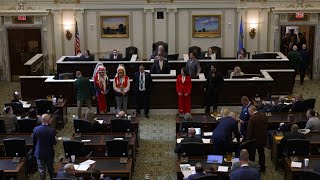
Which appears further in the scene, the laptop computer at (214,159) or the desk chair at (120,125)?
the desk chair at (120,125)

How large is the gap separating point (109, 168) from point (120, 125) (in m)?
2.46

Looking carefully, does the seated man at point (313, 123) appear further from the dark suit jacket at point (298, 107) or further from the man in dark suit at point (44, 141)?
the man in dark suit at point (44, 141)

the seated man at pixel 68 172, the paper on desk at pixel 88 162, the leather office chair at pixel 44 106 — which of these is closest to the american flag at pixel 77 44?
the leather office chair at pixel 44 106

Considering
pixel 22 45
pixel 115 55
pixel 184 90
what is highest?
pixel 22 45

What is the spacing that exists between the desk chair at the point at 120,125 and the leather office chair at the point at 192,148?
86.5 inches

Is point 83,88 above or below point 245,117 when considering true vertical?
above

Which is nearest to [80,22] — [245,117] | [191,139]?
[245,117]

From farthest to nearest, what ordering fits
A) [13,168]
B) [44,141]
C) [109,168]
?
[44,141]
[13,168]
[109,168]

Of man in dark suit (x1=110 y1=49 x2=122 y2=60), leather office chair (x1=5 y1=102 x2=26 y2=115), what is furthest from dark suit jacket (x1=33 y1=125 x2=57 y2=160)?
man in dark suit (x1=110 y1=49 x2=122 y2=60)

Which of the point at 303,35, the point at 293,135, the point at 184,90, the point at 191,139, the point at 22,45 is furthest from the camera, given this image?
the point at 303,35

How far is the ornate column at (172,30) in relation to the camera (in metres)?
22.5

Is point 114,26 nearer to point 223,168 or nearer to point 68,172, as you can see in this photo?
point 223,168

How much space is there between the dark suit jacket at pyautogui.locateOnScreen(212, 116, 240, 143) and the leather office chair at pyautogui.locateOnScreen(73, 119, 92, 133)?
3204 millimetres

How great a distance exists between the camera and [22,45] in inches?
912
